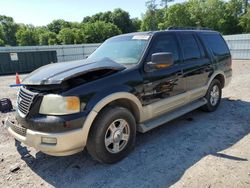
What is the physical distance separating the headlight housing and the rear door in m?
2.49

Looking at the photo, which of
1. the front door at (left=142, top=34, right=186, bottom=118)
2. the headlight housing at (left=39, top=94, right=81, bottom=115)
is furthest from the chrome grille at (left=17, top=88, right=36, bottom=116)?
the front door at (left=142, top=34, right=186, bottom=118)

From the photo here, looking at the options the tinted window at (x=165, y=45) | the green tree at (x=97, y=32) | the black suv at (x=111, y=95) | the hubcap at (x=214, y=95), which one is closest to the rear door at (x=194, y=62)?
the black suv at (x=111, y=95)

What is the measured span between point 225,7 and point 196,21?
605cm

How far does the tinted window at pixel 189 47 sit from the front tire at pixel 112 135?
202 cm

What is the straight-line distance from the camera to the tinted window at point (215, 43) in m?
5.84

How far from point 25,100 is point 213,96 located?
4.38 metres

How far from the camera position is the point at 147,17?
64250 millimetres

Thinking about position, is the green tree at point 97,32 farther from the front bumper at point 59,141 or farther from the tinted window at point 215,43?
the front bumper at point 59,141

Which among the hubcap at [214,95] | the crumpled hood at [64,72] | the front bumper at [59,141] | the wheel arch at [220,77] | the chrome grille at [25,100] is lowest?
the hubcap at [214,95]

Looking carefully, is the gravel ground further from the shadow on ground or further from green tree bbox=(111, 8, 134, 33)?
green tree bbox=(111, 8, 134, 33)

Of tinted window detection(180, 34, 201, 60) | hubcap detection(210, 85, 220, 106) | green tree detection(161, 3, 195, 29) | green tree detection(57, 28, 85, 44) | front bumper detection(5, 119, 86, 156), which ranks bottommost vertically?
hubcap detection(210, 85, 220, 106)

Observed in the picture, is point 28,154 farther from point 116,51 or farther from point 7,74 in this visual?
point 7,74

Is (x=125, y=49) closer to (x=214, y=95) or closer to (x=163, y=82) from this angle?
(x=163, y=82)

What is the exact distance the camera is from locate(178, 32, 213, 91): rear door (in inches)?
195
